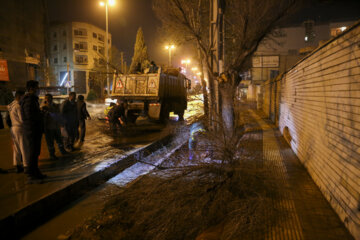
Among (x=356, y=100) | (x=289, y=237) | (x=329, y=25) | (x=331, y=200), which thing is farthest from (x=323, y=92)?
(x=329, y=25)

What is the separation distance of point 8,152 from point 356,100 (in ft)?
26.9

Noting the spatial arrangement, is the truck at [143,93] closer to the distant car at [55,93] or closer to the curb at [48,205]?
the curb at [48,205]

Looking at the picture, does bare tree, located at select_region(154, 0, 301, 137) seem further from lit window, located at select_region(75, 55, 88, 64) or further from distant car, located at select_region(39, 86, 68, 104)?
lit window, located at select_region(75, 55, 88, 64)

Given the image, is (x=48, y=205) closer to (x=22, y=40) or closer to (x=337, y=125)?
(x=337, y=125)

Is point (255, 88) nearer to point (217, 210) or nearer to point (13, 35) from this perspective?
point (13, 35)

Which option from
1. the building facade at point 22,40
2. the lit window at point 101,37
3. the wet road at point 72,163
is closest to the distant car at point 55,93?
the building facade at point 22,40

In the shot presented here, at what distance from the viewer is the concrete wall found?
118 inches

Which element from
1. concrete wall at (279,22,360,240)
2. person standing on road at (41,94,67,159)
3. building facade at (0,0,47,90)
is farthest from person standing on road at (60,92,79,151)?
building facade at (0,0,47,90)

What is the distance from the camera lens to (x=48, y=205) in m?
4.18

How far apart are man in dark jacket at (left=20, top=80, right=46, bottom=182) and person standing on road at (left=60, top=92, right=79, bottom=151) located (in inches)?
81.2

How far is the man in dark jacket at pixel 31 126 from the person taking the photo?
14.7ft

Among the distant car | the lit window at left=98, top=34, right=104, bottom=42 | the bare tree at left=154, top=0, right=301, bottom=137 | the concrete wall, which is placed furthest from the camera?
the lit window at left=98, top=34, right=104, bottom=42

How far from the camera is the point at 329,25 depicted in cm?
4909

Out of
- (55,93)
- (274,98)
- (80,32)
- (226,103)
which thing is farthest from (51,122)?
(80,32)
